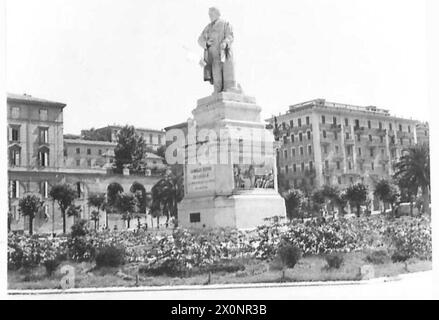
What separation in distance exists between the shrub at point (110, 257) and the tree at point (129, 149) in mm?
27390

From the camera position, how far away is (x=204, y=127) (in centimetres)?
1838

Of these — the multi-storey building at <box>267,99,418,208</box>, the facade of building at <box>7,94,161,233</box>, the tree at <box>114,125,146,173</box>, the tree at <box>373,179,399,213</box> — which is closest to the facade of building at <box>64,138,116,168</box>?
the facade of building at <box>7,94,161,233</box>

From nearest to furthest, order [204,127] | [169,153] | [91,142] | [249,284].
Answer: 1. [249,284]
2. [204,127]
3. [169,153]
4. [91,142]

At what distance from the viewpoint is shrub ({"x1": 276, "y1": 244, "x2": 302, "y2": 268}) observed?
13.8 metres

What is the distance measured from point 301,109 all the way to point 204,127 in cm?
3051

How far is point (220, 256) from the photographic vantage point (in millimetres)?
13914

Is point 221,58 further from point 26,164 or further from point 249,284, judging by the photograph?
point 26,164

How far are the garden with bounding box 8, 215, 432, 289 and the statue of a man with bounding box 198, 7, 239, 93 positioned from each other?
515 centimetres

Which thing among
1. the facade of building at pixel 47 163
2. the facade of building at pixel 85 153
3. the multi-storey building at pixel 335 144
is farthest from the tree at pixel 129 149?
the multi-storey building at pixel 335 144

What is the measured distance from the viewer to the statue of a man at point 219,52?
18609 mm

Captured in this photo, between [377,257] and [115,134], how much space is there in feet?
112

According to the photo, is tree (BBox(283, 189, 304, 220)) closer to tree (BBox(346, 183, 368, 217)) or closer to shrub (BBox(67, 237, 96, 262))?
tree (BBox(346, 183, 368, 217))

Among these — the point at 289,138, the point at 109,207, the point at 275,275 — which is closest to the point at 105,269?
the point at 275,275

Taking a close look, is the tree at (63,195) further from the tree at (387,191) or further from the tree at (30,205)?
the tree at (387,191)
